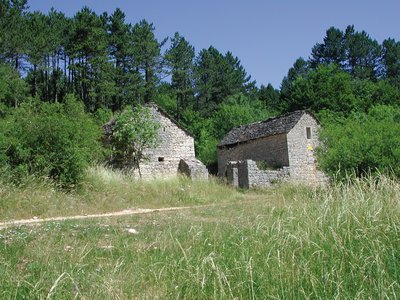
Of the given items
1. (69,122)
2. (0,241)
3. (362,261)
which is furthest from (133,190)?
(362,261)

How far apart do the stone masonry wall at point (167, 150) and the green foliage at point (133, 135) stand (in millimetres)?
845

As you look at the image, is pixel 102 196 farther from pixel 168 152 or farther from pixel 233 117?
pixel 233 117

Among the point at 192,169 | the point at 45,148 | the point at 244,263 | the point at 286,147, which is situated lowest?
the point at 244,263

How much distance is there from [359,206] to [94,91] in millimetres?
40069

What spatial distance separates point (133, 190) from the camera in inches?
599

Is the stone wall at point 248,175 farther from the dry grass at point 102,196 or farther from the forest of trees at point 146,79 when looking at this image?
the forest of trees at point 146,79

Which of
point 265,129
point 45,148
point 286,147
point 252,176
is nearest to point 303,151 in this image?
point 286,147

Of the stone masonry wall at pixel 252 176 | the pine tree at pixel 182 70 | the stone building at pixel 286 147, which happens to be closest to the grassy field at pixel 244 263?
the stone masonry wall at pixel 252 176

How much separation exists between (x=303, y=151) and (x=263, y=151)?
9.43 ft

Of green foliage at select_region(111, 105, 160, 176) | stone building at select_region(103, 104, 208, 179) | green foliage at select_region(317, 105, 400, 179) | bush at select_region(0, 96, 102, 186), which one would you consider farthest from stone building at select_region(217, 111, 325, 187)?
bush at select_region(0, 96, 102, 186)

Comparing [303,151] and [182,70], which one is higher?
[182,70]

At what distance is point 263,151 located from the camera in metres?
29.8

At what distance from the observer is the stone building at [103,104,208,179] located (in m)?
24.5

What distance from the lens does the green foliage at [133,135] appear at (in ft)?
75.6
